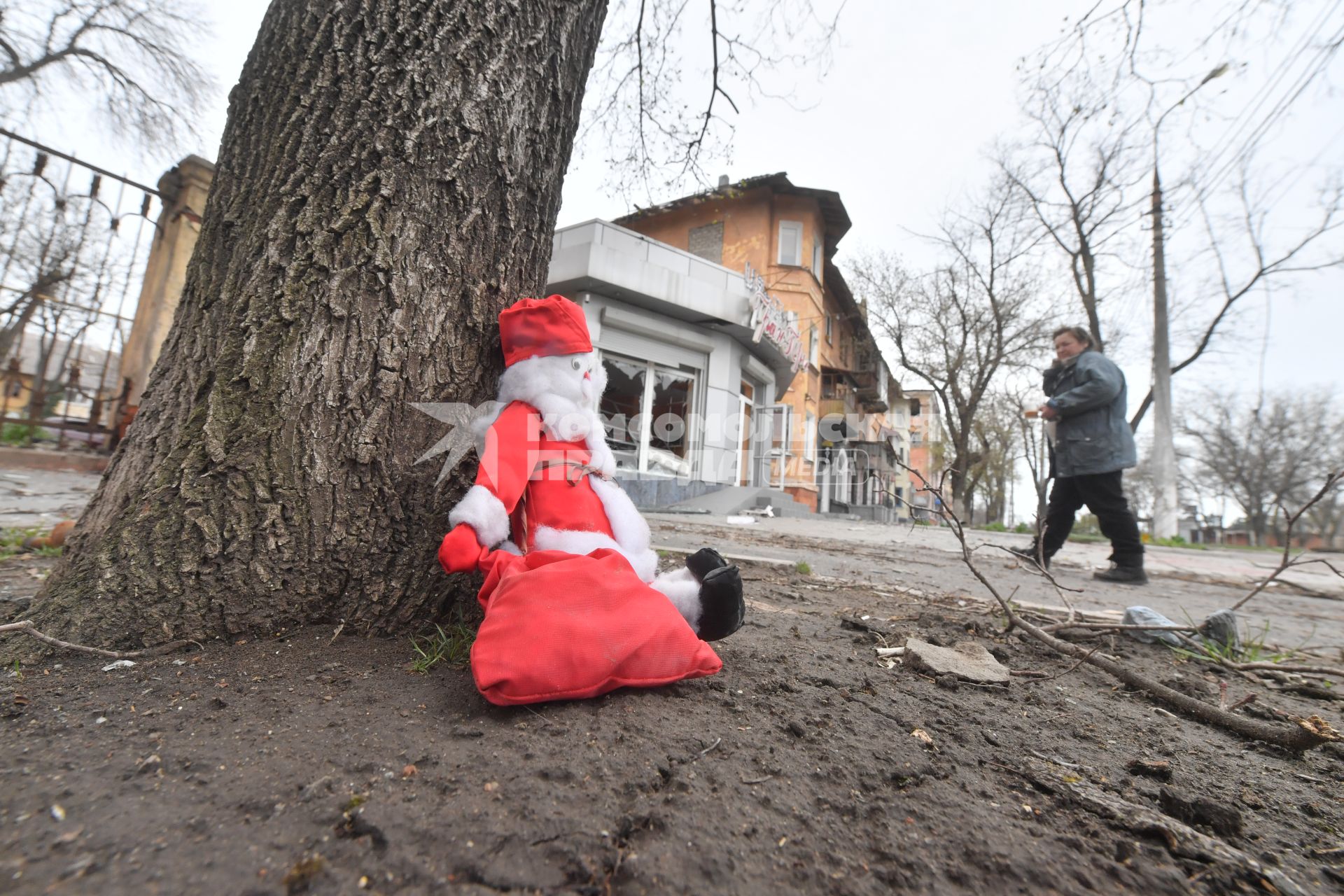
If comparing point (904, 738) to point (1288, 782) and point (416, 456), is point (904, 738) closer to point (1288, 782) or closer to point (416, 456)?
point (1288, 782)

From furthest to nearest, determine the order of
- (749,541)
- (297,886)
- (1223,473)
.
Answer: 1. (1223,473)
2. (749,541)
3. (297,886)

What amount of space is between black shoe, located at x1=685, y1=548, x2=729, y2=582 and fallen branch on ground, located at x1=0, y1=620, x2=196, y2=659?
48.1 inches

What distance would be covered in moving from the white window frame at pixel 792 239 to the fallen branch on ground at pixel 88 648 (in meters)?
16.7

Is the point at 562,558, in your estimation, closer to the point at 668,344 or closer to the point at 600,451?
the point at 600,451

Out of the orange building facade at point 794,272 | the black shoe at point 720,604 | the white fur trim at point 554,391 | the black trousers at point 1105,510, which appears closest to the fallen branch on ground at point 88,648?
the white fur trim at point 554,391

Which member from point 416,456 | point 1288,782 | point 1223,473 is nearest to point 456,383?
point 416,456

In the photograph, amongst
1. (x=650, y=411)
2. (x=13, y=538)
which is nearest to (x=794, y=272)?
(x=650, y=411)

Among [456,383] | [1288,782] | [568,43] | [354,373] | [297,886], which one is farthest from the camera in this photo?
[568,43]

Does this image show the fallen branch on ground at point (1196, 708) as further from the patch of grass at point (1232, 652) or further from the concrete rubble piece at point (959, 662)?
the patch of grass at point (1232, 652)

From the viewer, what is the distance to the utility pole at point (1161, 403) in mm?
10984

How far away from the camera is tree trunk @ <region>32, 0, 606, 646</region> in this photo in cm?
145

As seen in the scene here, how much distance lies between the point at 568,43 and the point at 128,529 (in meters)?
1.88

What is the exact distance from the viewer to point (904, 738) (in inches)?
47.8

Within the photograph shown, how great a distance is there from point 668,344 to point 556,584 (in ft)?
37.5
